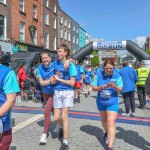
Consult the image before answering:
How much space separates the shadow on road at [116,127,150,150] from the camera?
595 cm

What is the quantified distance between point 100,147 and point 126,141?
72 cm

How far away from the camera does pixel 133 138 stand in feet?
21.2

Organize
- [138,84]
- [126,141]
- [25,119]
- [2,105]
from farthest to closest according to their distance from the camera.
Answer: [138,84]
[25,119]
[126,141]
[2,105]

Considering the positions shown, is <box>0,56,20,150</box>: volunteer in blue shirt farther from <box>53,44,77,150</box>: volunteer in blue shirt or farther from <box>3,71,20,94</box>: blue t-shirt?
<box>53,44,77,150</box>: volunteer in blue shirt

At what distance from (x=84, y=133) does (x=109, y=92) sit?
68.9 inches

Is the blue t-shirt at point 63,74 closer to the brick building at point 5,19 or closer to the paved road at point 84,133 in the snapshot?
the paved road at point 84,133

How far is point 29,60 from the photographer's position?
1744 cm

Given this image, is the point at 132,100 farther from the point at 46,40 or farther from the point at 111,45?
the point at 46,40

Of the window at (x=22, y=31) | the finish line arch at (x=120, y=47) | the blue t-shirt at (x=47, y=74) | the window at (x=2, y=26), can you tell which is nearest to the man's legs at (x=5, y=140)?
the blue t-shirt at (x=47, y=74)

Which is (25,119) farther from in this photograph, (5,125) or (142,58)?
(142,58)

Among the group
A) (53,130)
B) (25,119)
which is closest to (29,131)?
(53,130)

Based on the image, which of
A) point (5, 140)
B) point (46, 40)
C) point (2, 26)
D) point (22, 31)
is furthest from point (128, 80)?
point (46, 40)

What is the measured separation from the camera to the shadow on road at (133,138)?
595 centimetres

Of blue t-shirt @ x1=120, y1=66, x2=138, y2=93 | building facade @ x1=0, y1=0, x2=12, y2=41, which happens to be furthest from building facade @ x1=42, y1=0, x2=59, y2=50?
blue t-shirt @ x1=120, y1=66, x2=138, y2=93
